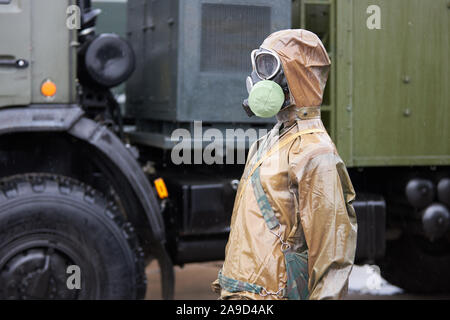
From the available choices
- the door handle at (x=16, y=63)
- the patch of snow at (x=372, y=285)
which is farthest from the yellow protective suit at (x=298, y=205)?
the patch of snow at (x=372, y=285)

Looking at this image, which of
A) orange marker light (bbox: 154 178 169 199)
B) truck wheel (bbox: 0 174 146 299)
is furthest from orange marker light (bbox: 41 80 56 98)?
orange marker light (bbox: 154 178 169 199)

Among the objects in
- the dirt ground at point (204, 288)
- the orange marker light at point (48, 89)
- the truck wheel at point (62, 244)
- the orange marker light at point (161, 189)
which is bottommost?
the dirt ground at point (204, 288)

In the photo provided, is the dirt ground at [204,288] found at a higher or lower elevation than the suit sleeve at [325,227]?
lower

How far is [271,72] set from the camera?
7.33 ft

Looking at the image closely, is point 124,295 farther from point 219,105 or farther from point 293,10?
point 293,10

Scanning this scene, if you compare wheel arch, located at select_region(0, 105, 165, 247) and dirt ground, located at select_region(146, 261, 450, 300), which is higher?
wheel arch, located at select_region(0, 105, 165, 247)

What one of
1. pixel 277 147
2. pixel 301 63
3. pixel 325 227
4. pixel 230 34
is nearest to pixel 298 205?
pixel 325 227

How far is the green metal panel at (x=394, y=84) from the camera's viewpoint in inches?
171

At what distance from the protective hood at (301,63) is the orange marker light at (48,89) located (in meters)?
1.90

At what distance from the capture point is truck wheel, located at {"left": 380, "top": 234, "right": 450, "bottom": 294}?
503cm

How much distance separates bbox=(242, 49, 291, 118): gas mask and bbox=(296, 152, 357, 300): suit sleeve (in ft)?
0.83

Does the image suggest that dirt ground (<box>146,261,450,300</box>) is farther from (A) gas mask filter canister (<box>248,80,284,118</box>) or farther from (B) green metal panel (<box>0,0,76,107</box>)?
(A) gas mask filter canister (<box>248,80,284,118</box>)

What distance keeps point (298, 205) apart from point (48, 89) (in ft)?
7.13

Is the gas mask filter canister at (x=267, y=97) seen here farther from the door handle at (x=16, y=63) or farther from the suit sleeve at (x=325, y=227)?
the door handle at (x=16, y=63)
